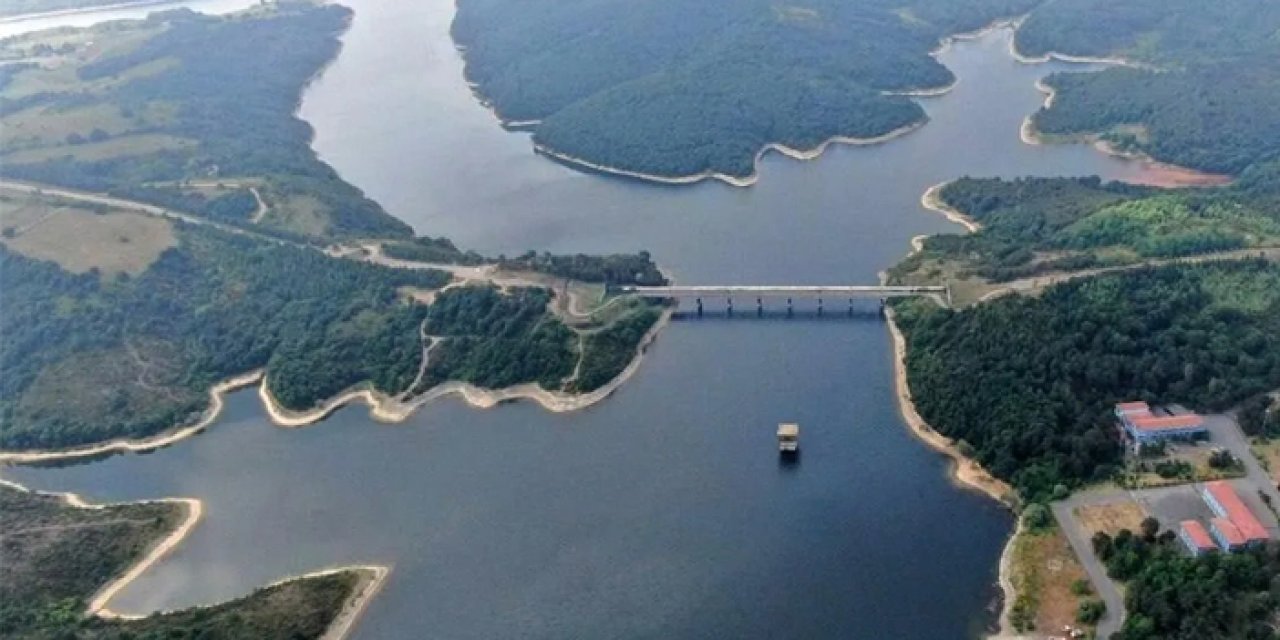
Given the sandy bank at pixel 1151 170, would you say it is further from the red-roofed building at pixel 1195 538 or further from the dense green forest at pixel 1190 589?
the dense green forest at pixel 1190 589

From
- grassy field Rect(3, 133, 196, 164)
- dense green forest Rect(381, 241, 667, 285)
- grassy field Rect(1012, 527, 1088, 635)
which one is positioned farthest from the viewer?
grassy field Rect(3, 133, 196, 164)

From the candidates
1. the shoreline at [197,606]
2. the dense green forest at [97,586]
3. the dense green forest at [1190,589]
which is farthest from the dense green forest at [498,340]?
the dense green forest at [1190,589]

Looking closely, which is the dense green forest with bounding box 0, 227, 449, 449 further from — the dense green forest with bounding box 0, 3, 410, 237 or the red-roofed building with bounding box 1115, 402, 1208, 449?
the red-roofed building with bounding box 1115, 402, 1208, 449

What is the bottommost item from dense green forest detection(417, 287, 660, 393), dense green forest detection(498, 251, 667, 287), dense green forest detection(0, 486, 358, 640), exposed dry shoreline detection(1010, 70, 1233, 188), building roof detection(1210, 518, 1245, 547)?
dense green forest detection(0, 486, 358, 640)

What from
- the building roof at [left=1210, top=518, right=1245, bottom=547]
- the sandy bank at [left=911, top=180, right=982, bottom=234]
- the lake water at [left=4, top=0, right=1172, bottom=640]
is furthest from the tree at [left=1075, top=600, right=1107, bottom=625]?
the sandy bank at [left=911, top=180, right=982, bottom=234]

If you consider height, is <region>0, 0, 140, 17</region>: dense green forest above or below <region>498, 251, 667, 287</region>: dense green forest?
above

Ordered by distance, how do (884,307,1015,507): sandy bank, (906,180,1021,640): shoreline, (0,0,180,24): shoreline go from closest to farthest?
(906,180,1021,640): shoreline, (884,307,1015,507): sandy bank, (0,0,180,24): shoreline

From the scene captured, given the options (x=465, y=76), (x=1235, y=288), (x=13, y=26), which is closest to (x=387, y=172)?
(x=465, y=76)
